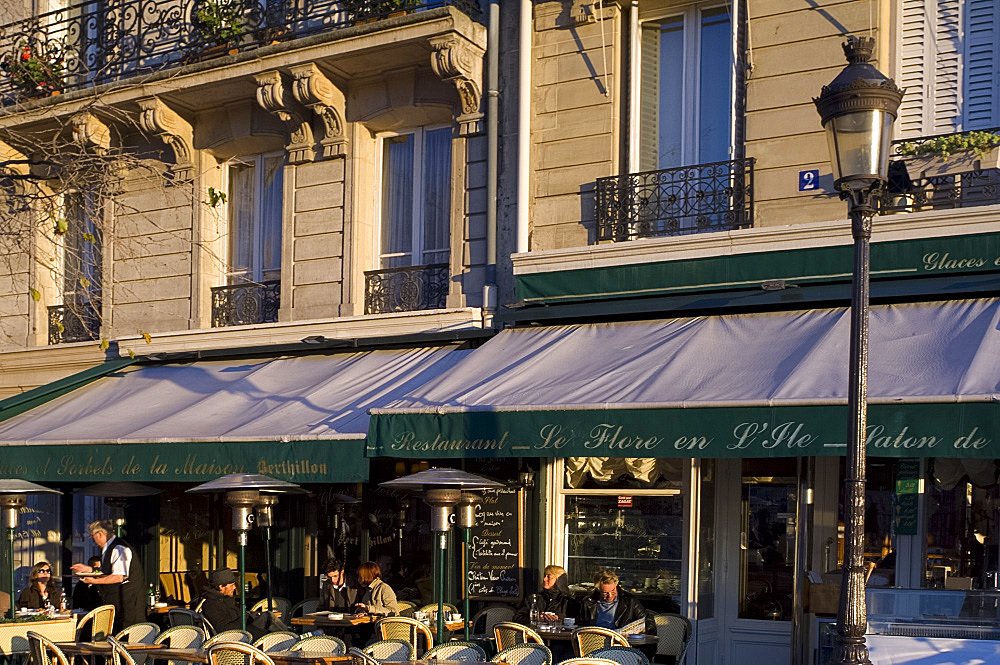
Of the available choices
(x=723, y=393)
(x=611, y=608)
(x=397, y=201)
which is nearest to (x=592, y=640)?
(x=611, y=608)

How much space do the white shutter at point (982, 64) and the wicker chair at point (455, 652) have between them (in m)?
5.83

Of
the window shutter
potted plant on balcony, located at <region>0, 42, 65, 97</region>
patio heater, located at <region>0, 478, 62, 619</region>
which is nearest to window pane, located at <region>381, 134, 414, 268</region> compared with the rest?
the window shutter

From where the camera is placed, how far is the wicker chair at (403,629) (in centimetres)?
1070

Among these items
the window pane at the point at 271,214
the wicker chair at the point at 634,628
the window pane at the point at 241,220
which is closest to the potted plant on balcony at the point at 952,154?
the wicker chair at the point at 634,628

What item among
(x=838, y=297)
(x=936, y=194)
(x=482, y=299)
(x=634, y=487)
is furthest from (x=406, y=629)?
(x=936, y=194)

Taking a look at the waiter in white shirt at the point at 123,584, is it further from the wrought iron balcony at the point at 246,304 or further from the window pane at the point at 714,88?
the window pane at the point at 714,88

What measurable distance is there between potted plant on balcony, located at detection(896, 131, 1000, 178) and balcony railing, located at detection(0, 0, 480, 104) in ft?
15.3

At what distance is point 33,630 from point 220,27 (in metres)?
6.62

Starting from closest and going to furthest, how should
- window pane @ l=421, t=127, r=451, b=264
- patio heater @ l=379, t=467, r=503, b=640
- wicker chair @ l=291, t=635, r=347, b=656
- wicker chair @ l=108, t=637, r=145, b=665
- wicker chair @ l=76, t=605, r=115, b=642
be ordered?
wicker chair @ l=108, t=637, r=145, b=665
wicker chair @ l=291, t=635, r=347, b=656
patio heater @ l=379, t=467, r=503, b=640
wicker chair @ l=76, t=605, r=115, b=642
window pane @ l=421, t=127, r=451, b=264

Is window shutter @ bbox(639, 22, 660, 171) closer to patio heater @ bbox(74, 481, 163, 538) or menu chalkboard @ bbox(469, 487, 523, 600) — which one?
Result: menu chalkboard @ bbox(469, 487, 523, 600)

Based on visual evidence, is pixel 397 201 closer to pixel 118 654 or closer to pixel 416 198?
pixel 416 198

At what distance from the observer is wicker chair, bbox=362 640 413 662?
9.63 m

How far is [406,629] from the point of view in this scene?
431 inches

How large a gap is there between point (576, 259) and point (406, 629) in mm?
3593
